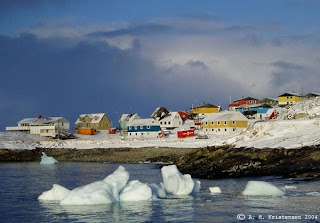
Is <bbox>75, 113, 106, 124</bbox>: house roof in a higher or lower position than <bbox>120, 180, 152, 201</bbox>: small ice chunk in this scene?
higher

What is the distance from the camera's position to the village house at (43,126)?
10050cm

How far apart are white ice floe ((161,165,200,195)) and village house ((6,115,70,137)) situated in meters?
74.4

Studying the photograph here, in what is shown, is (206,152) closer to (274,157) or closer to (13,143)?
(274,157)

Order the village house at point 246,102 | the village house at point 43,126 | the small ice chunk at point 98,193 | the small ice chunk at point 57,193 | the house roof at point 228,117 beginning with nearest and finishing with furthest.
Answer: the small ice chunk at point 98,193 < the small ice chunk at point 57,193 < the house roof at point 228,117 < the village house at point 43,126 < the village house at point 246,102

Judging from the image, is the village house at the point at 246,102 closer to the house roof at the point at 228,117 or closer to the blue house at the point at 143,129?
the blue house at the point at 143,129

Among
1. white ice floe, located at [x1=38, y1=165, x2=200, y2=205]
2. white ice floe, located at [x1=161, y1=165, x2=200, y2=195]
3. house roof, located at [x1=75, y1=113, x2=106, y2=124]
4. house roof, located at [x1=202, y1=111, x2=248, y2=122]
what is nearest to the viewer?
white ice floe, located at [x1=38, y1=165, x2=200, y2=205]

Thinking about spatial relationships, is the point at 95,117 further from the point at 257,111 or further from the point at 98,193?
the point at 98,193

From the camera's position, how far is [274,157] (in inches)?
1607

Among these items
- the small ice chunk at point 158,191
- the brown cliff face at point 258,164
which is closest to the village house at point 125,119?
the brown cliff face at point 258,164

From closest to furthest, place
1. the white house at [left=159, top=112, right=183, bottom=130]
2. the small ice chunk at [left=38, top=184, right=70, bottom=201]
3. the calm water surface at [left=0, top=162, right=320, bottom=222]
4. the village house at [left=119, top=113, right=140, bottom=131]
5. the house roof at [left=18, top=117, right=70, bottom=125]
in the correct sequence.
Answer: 1. the calm water surface at [left=0, top=162, right=320, bottom=222]
2. the small ice chunk at [left=38, top=184, right=70, bottom=201]
3. the house roof at [left=18, top=117, right=70, bottom=125]
4. the white house at [left=159, top=112, right=183, bottom=130]
5. the village house at [left=119, top=113, right=140, bottom=131]

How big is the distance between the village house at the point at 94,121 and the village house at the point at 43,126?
5.59m

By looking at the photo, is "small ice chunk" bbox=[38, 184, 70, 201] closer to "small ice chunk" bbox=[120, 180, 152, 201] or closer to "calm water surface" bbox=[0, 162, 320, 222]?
"calm water surface" bbox=[0, 162, 320, 222]

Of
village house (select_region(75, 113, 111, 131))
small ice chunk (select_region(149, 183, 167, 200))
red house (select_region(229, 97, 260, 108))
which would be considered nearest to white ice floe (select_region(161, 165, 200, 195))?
small ice chunk (select_region(149, 183, 167, 200))

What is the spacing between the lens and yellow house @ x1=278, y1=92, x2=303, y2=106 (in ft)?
387
